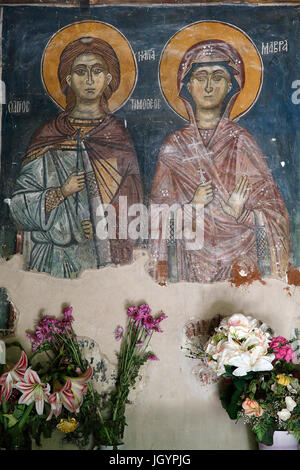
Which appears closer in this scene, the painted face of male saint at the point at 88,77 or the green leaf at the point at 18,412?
the green leaf at the point at 18,412

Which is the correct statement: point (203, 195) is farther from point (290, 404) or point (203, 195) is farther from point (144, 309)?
Result: point (290, 404)

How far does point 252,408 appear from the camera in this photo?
369 centimetres

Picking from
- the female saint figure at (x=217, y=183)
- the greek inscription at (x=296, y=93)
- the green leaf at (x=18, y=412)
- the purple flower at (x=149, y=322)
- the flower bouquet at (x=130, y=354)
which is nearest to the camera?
the green leaf at (x=18, y=412)

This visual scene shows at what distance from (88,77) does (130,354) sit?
2114 mm

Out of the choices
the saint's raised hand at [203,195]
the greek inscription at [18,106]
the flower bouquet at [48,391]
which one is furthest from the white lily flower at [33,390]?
the greek inscription at [18,106]

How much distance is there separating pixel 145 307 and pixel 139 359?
0.37 metres

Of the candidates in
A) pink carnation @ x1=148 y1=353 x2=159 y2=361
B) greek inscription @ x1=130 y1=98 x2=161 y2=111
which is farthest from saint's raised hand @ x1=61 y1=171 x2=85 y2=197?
pink carnation @ x1=148 y1=353 x2=159 y2=361

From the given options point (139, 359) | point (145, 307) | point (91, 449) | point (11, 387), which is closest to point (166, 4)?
point (145, 307)

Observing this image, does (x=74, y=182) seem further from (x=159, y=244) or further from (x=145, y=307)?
(x=145, y=307)

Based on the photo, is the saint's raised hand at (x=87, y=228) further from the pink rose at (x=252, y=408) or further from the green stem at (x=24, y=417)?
the pink rose at (x=252, y=408)

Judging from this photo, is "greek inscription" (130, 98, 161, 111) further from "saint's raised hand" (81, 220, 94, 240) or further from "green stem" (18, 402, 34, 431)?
"green stem" (18, 402, 34, 431)

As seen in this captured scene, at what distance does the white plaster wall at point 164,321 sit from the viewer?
4.17 metres

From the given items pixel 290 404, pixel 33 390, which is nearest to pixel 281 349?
pixel 290 404

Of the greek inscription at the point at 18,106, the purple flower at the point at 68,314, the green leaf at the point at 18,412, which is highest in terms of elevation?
the greek inscription at the point at 18,106
